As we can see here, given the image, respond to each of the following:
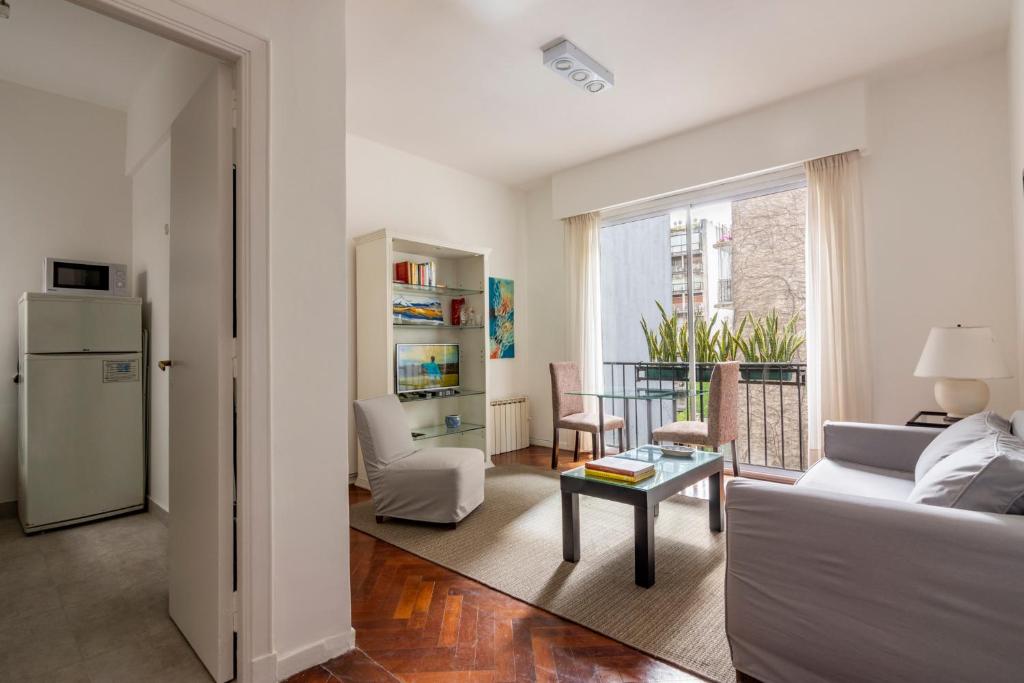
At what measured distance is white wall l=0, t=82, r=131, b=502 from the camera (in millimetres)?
3385

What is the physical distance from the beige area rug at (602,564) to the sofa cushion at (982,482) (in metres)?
0.89

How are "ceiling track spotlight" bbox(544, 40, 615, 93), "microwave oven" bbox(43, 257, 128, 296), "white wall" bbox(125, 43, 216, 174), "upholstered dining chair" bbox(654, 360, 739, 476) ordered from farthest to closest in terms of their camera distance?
"upholstered dining chair" bbox(654, 360, 739, 476) → "microwave oven" bbox(43, 257, 128, 296) → "ceiling track spotlight" bbox(544, 40, 615, 93) → "white wall" bbox(125, 43, 216, 174)

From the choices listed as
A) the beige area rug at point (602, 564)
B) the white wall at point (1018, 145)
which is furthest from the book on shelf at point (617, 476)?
the white wall at point (1018, 145)

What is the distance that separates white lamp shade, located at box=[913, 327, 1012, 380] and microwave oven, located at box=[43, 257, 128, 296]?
16.8 ft

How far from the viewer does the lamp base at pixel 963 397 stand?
272 cm

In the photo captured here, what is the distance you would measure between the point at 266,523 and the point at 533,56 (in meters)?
2.92

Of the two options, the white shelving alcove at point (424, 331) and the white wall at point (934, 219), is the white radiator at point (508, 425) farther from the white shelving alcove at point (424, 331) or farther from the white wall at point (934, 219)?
the white wall at point (934, 219)

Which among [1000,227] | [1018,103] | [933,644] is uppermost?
[1018,103]

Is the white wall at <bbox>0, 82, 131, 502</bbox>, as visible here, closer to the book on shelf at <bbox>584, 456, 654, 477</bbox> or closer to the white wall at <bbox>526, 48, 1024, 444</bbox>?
the book on shelf at <bbox>584, 456, 654, 477</bbox>

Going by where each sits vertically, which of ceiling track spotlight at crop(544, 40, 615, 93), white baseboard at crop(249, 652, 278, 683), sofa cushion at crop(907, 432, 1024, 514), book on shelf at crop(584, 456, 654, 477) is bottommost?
white baseboard at crop(249, 652, 278, 683)

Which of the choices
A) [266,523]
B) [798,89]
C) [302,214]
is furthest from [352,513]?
[798,89]

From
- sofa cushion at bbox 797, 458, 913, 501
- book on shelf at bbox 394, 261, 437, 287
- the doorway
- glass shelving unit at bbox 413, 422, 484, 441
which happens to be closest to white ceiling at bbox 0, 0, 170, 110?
the doorway

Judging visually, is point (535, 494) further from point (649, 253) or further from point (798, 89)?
point (798, 89)

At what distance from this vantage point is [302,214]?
1.82 meters
